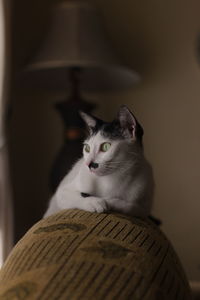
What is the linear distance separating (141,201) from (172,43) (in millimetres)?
1242

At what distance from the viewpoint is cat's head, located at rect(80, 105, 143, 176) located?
0.96 meters

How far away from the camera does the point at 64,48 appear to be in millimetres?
1670

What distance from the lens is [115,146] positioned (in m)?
0.96

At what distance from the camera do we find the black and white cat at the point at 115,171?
953mm

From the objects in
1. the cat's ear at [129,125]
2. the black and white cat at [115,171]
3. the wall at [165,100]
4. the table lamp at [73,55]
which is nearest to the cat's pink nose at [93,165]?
the black and white cat at [115,171]

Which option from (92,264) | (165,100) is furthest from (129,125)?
(165,100)

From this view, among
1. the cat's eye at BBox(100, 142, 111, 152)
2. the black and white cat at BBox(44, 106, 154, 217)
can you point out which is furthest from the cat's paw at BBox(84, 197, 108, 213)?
the cat's eye at BBox(100, 142, 111, 152)

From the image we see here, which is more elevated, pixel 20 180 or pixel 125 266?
pixel 125 266

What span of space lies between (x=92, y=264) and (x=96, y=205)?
0.23 metres

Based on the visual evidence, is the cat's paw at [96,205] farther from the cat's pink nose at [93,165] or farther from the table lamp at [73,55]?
the table lamp at [73,55]

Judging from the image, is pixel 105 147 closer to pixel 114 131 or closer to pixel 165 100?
pixel 114 131

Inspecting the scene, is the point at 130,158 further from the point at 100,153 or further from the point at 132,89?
the point at 132,89

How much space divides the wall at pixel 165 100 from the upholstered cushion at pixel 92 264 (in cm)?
123

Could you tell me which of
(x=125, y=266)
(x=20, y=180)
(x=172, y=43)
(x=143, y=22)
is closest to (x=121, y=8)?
(x=143, y=22)
